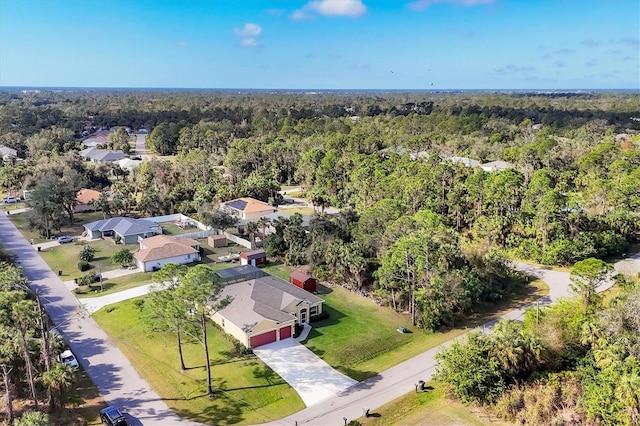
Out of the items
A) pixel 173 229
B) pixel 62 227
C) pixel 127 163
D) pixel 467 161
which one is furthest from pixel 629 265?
pixel 127 163

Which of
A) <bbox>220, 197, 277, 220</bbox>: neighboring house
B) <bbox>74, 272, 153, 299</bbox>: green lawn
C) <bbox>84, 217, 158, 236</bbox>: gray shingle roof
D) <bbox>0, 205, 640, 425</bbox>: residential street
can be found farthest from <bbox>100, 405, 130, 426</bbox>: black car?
<bbox>220, 197, 277, 220</bbox>: neighboring house

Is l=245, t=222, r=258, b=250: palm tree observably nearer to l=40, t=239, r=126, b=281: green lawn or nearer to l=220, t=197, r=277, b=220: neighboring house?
l=220, t=197, r=277, b=220: neighboring house

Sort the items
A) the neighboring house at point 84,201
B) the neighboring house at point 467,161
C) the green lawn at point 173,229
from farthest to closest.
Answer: the neighboring house at point 467,161 < the neighboring house at point 84,201 < the green lawn at point 173,229

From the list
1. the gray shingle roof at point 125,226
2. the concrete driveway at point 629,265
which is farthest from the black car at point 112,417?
the concrete driveway at point 629,265

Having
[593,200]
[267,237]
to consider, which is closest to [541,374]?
[267,237]

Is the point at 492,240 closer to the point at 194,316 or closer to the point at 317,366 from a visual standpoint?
the point at 317,366

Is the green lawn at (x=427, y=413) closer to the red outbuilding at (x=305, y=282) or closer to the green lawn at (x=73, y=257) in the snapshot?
the red outbuilding at (x=305, y=282)

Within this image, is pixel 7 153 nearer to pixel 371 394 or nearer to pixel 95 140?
pixel 95 140
